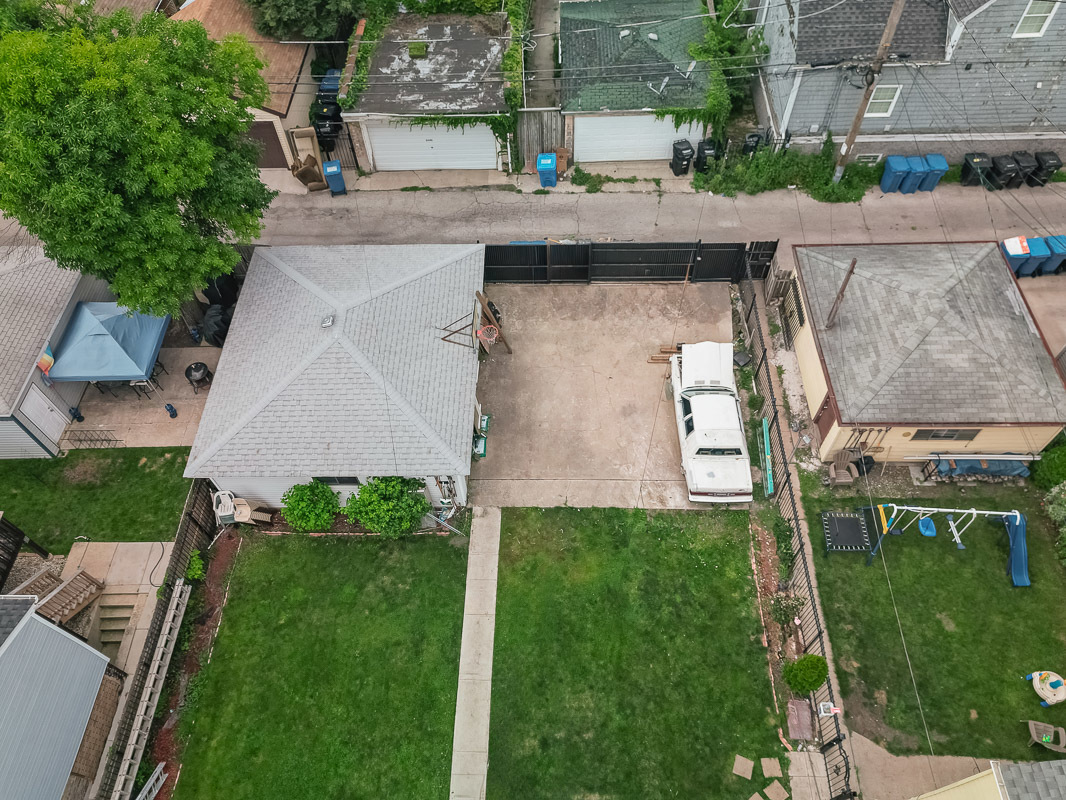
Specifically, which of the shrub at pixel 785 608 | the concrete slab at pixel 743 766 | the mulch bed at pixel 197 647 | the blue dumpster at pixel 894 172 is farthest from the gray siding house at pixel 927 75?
the mulch bed at pixel 197 647

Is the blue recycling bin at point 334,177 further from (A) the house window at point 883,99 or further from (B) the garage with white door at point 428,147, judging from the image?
(A) the house window at point 883,99

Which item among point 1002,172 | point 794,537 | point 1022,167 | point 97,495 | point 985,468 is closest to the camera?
point 794,537

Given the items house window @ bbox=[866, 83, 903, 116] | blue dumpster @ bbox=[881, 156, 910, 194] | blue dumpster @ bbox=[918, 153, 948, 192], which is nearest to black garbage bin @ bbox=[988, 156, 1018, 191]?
blue dumpster @ bbox=[918, 153, 948, 192]

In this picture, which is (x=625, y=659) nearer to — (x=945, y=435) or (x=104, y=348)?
(x=945, y=435)

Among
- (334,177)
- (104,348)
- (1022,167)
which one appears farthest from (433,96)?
(1022,167)

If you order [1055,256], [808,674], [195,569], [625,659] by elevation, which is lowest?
[808,674]

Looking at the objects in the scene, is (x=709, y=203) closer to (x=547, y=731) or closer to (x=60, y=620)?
(x=547, y=731)
